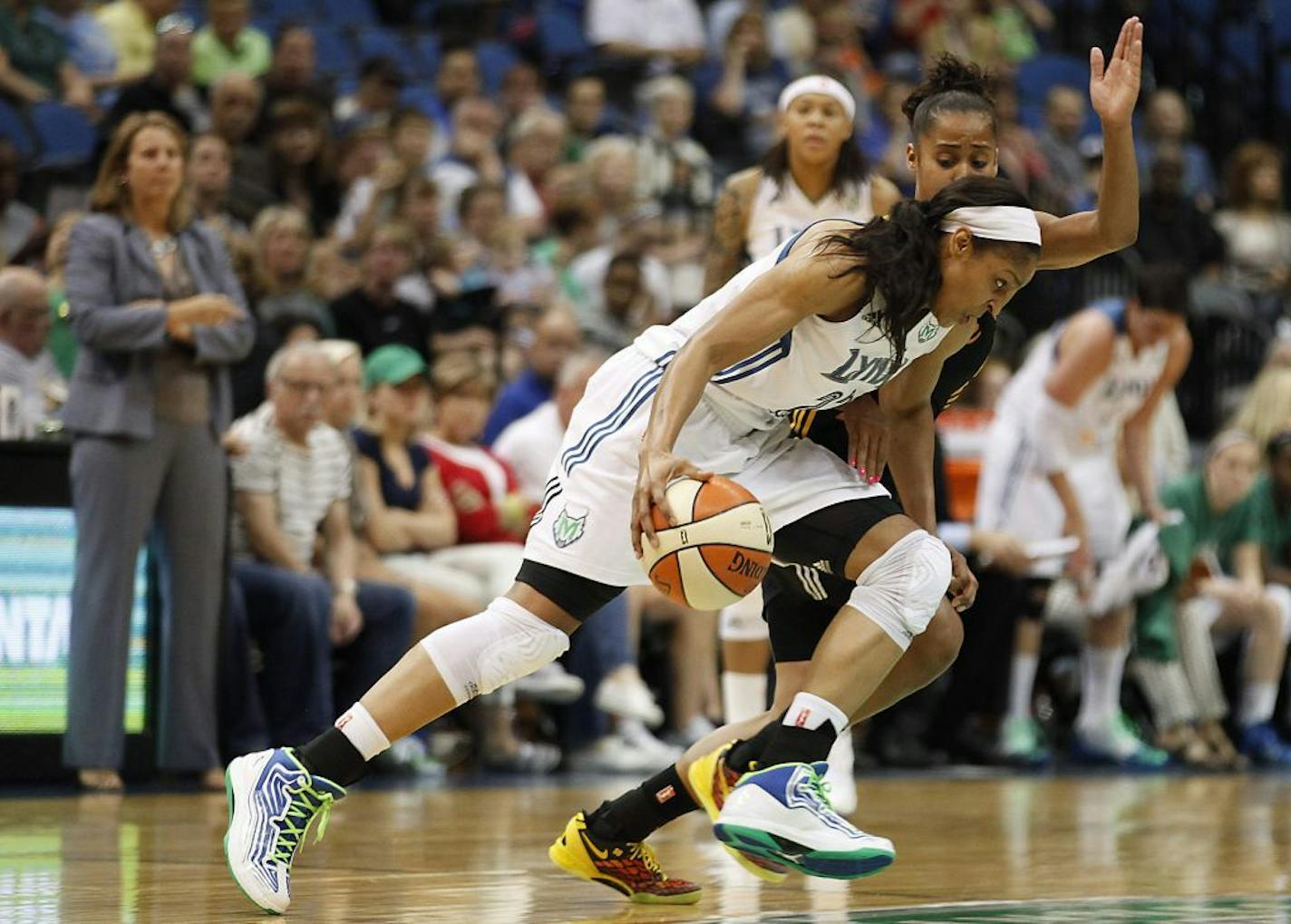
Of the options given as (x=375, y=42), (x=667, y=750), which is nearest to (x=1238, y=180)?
(x=375, y=42)

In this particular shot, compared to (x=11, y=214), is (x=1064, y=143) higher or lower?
higher

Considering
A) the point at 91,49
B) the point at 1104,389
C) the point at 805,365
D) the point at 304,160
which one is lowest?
the point at 805,365

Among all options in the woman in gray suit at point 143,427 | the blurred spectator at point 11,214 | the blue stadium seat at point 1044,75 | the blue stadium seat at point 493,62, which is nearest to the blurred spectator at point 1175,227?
the blue stadium seat at point 1044,75

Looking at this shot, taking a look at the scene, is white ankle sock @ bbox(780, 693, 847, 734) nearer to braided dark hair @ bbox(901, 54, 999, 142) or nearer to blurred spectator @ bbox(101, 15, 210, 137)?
braided dark hair @ bbox(901, 54, 999, 142)

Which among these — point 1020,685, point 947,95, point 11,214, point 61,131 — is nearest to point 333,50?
point 61,131

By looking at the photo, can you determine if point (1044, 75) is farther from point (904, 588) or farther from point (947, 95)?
point (904, 588)

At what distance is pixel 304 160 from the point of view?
423 inches

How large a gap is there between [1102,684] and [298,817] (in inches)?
254

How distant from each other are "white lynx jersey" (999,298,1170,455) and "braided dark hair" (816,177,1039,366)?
5164 millimetres

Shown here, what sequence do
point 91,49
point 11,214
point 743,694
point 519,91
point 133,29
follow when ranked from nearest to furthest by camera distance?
point 743,694
point 11,214
point 91,49
point 133,29
point 519,91

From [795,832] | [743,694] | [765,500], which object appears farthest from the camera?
[743,694]

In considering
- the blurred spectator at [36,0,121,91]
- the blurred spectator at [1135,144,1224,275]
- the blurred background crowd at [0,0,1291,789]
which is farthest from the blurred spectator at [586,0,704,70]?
the blurred spectator at [36,0,121,91]

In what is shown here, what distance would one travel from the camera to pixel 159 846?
5492 millimetres

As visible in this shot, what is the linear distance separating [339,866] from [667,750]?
3679mm
